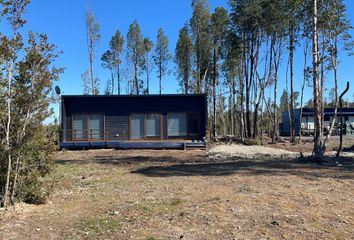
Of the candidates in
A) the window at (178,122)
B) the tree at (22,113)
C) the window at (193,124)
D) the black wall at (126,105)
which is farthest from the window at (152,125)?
the tree at (22,113)

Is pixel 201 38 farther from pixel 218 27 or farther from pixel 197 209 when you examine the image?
pixel 197 209

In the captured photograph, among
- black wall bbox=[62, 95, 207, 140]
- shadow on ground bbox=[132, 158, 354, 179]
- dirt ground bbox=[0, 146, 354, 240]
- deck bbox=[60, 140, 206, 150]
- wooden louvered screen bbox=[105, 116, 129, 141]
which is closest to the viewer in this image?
dirt ground bbox=[0, 146, 354, 240]

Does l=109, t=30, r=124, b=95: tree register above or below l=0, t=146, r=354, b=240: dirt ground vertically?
above

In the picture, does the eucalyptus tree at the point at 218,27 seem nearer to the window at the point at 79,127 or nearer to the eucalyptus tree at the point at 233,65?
the eucalyptus tree at the point at 233,65

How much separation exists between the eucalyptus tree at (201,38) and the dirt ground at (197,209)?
36851mm

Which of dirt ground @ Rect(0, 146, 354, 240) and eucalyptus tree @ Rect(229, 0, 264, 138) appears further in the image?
eucalyptus tree @ Rect(229, 0, 264, 138)

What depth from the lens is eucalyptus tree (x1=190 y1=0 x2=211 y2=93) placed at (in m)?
44.9

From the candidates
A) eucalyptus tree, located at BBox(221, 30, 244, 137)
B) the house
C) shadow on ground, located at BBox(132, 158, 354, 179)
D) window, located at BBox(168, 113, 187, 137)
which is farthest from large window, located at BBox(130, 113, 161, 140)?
the house

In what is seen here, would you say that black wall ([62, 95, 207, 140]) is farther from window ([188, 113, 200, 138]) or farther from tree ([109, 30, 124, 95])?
tree ([109, 30, 124, 95])

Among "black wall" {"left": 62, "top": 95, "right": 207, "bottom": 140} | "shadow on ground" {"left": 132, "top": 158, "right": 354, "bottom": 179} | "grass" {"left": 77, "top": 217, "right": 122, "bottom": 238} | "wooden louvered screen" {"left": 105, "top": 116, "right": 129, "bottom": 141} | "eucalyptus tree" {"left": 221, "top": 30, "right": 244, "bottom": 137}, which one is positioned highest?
"eucalyptus tree" {"left": 221, "top": 30, "right": 244, "bottom": 137}

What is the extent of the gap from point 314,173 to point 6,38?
25.7ft

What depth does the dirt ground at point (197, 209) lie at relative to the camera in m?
5.34

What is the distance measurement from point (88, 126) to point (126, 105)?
3.20 meters

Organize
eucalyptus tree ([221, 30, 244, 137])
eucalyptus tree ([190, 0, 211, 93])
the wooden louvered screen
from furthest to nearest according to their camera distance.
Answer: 1. eucalyptus tree ([190, 0, 211, 93])
2. eucalyptus tree ([221, 30, 244, 137])
3. the wooden louvered screen
